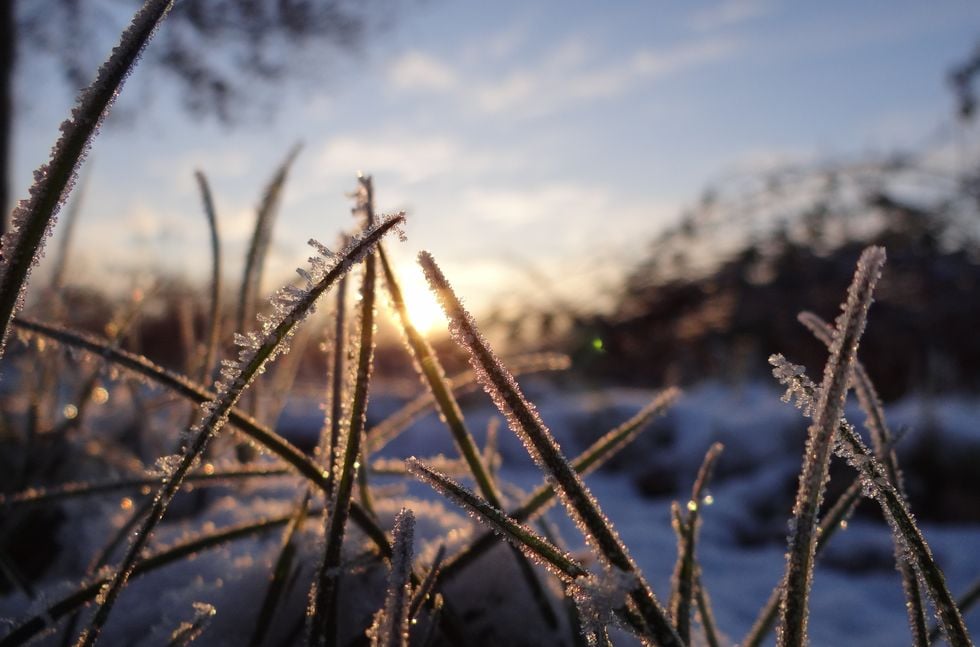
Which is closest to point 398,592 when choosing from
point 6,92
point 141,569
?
point 141,569

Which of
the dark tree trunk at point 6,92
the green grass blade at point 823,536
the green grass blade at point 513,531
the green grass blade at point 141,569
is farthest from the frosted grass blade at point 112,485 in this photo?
the dark tree trunk at point 6,92

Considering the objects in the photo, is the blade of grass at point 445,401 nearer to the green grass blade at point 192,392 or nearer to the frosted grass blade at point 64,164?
the green grass blade at point 192,392

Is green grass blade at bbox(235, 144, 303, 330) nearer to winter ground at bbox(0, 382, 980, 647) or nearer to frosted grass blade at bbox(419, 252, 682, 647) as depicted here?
winter ground at bbox(0, 382, 980, 647)

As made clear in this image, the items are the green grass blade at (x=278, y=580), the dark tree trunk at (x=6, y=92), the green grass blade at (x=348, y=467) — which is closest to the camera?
the green grass blade at (x=348, y=467)

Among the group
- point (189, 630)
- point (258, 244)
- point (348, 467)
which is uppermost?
point (258, 244)

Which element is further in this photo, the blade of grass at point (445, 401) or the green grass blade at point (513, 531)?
the blade of grass at point (445, 401)

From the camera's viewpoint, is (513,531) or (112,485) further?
(112,485)

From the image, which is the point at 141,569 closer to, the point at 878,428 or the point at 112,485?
the point at 112,485
